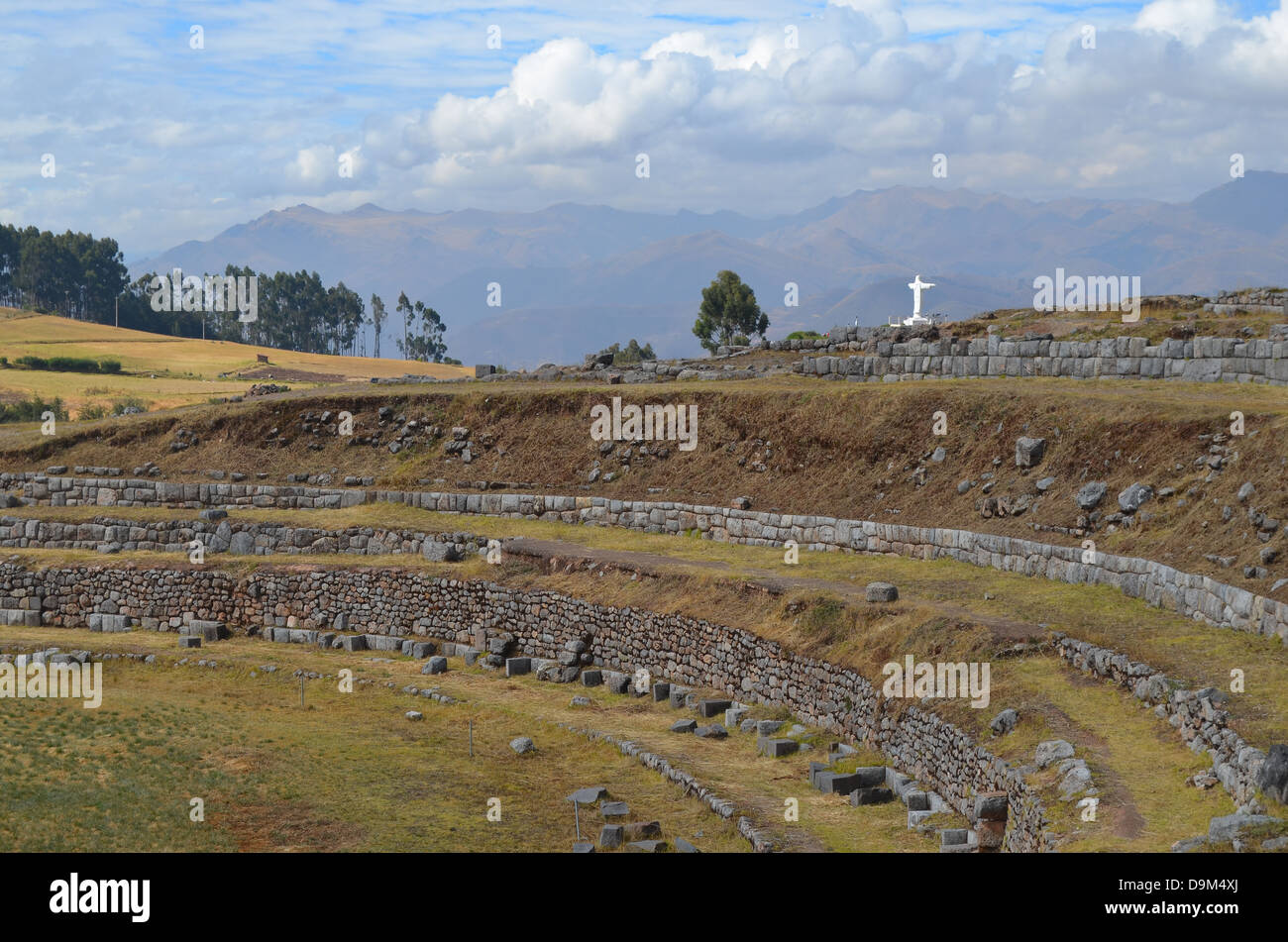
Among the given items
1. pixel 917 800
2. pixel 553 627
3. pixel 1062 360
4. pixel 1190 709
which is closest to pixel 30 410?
pixel 553 627

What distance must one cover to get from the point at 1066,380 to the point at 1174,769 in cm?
2655

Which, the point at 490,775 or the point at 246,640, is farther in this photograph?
the point at 246,640

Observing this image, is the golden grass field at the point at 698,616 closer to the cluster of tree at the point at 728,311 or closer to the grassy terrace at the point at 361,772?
the grassy terrace at the point at 361,772

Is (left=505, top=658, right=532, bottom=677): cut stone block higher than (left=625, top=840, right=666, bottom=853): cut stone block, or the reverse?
(left=505, top=658, right=532, bottom=677): cut stone block

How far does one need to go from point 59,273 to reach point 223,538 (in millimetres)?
145833

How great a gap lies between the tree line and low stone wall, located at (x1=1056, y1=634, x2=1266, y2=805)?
145 m

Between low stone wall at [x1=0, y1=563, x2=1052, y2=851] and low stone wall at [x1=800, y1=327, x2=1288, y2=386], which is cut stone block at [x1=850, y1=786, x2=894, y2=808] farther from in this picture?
low stone wall at [x1=800, y1=327, x2=1288, y2=386]

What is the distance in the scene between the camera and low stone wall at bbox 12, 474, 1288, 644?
24.6 m

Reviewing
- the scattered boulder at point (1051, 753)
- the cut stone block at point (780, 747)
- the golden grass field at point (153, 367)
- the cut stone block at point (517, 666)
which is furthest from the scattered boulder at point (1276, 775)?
the golden grass field at point (153, 367)

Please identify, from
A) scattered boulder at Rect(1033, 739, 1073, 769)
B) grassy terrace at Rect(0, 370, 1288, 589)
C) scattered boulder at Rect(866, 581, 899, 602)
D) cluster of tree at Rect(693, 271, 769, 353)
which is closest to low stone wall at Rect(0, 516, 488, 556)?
grassy terrace at Rect(0, 370, 1288, 589)

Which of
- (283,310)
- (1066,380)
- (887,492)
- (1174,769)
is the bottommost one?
(1174,769)

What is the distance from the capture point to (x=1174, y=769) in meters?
18.6
